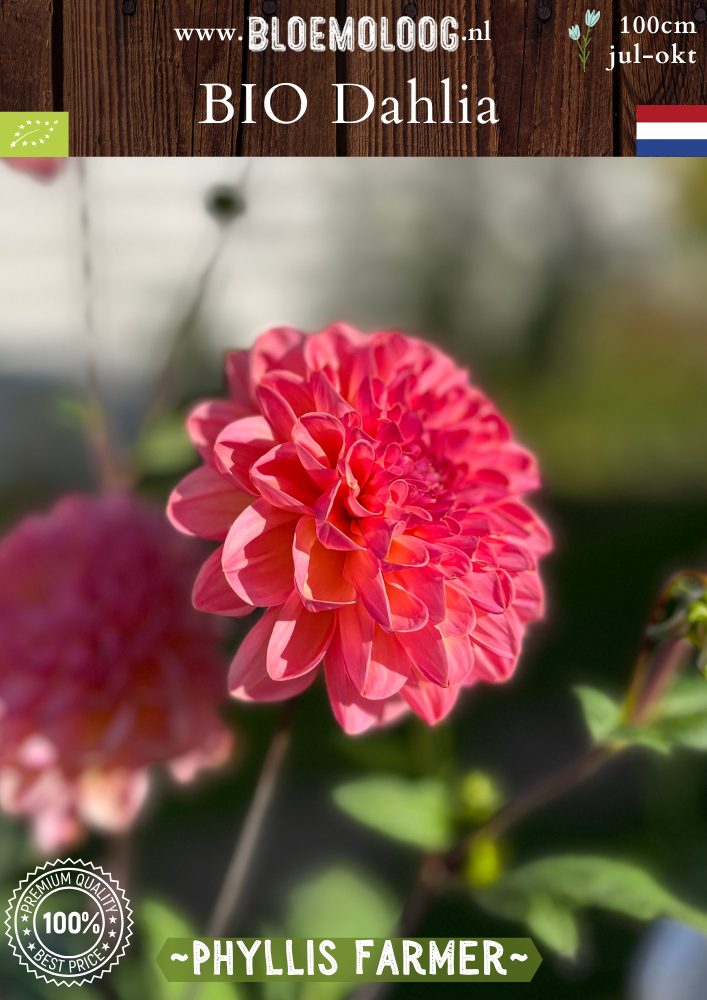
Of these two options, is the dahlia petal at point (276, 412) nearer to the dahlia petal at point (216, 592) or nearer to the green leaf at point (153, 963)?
the dahlia petal at point (216, 592)

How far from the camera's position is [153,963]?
464 millimetres

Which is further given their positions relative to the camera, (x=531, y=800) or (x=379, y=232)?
(x=379, y=232)

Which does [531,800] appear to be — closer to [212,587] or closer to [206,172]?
[212,587]

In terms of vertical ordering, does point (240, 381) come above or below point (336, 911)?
above

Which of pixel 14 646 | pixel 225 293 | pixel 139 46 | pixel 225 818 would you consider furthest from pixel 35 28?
pixel 225 818

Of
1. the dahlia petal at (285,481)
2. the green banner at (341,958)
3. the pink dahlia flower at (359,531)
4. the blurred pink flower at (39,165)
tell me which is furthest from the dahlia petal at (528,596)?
the blurred pink flower at (39,165)

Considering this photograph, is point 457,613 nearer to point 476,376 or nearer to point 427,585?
point 427,585

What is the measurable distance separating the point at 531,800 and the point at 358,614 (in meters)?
0.17

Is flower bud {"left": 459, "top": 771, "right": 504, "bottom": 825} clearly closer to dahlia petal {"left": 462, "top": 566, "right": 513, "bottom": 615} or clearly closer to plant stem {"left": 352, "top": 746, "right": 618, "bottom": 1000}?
plant stem {"left": 352, "top": 746, "right": 618, "bottom": 1000}

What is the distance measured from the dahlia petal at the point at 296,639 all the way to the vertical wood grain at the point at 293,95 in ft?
0.93

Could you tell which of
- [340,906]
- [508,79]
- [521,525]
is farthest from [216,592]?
[508,79]

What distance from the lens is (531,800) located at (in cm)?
44

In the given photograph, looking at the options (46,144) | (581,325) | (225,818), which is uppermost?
(46,144)

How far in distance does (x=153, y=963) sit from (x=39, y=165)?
46 centimetres
